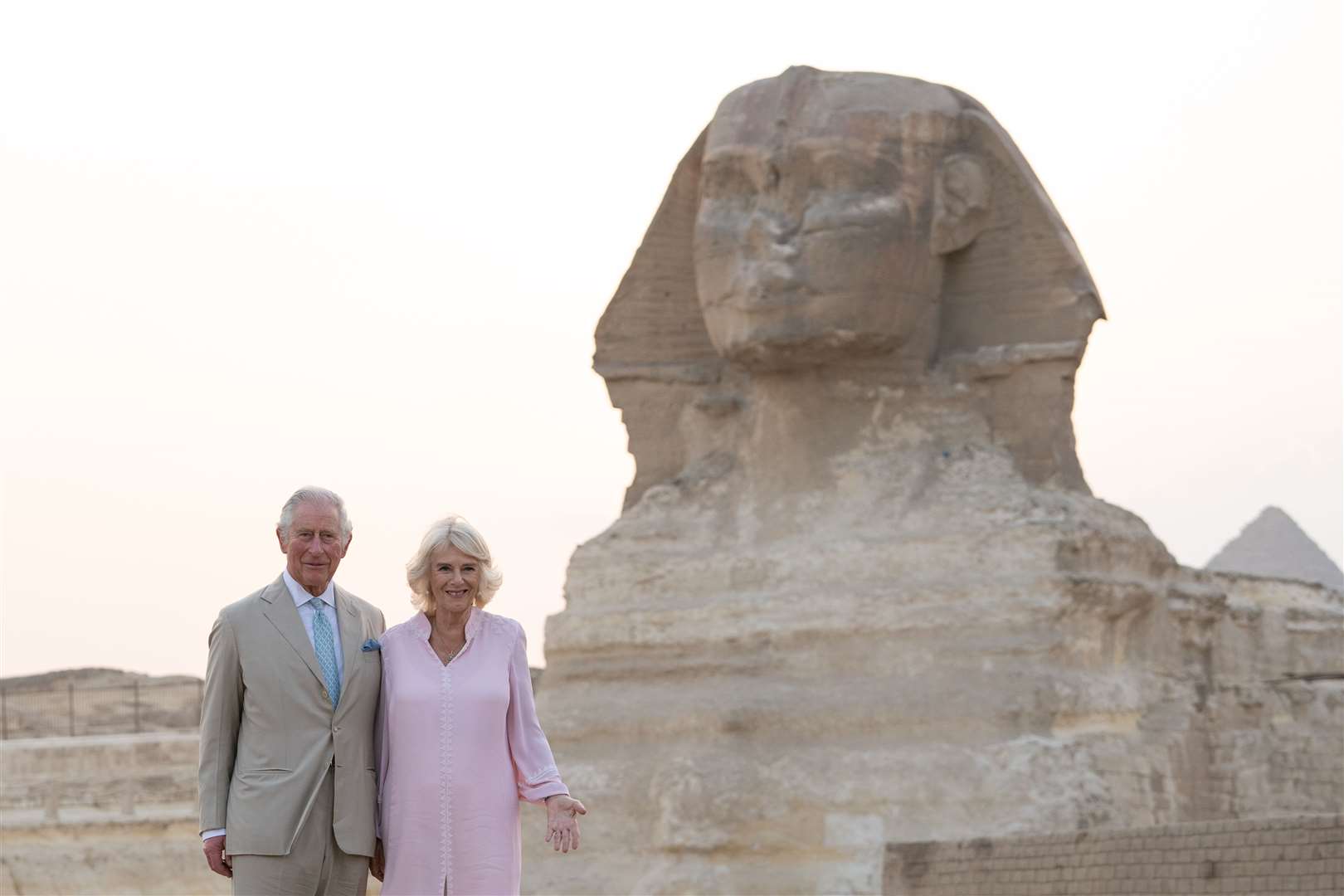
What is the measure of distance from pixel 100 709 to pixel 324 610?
21716 millimetres

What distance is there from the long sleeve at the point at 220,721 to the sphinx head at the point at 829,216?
10.5 m

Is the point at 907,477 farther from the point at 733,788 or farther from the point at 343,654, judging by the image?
the point at 343,654

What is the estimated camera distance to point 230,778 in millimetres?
7785

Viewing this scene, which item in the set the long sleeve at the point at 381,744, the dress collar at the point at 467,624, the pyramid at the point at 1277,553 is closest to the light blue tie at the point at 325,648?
the long sleeve at the point at 381,744

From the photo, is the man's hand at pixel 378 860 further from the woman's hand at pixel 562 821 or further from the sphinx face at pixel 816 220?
the sphinx face at pixel 816 220

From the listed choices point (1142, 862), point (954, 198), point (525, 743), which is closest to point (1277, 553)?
point (954, 198)

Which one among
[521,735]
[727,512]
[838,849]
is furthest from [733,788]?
[521,735]

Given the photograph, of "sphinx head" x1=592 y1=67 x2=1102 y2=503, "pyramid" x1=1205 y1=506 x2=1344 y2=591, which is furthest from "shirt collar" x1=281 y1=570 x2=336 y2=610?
"pyramid" x1=1205 y1=506 x2=1344 y2=591

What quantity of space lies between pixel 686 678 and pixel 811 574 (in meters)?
1.05

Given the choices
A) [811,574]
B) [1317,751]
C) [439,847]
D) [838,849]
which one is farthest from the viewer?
[1317,751]

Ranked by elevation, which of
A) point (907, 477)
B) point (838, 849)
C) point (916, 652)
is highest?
point (907, 477)

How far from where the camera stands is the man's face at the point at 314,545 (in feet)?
25.6

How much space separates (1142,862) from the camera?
14.4 m

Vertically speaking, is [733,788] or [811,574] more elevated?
[811,574]
